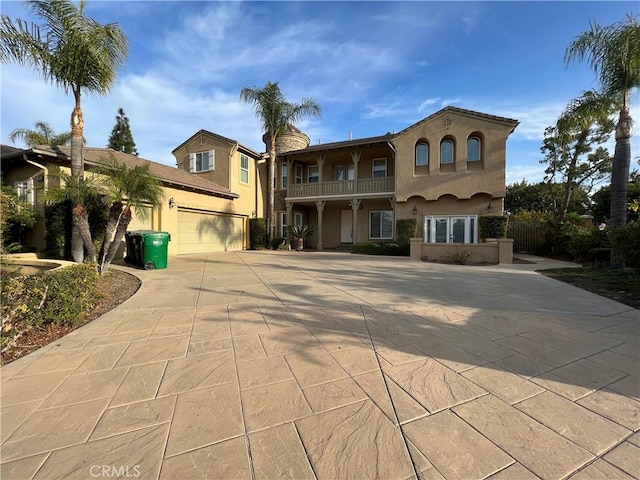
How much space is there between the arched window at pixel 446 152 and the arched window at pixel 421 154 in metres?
0.80

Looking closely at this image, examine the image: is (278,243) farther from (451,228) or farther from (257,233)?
(451,228)

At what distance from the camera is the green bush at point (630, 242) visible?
621 cm

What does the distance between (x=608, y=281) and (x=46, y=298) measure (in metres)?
11.9

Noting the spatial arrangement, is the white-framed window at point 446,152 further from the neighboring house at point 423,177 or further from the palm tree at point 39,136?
the palm tree at point 39,136

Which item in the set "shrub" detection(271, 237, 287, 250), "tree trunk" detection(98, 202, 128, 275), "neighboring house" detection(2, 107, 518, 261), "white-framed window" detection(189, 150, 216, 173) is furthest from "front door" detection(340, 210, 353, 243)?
"tree trunk" detection(98, 202, 128, 275)

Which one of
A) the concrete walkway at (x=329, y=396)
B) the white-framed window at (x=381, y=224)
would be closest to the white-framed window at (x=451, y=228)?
the white-framed window at (x=381, y=224)

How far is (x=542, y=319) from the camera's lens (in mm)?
4453

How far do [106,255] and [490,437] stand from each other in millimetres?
9294

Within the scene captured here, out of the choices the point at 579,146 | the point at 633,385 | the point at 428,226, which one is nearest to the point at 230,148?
the point at 428,226

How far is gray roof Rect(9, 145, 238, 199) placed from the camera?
958 cm

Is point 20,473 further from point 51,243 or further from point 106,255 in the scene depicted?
point 51,243

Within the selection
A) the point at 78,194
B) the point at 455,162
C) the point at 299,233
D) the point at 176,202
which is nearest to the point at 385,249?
the point at 299,233

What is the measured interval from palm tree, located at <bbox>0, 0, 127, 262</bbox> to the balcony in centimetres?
1194

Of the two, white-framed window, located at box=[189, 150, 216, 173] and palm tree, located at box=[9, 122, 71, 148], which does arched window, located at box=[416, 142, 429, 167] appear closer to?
white-framed window, located at box=[189, 150, 216, 173]
